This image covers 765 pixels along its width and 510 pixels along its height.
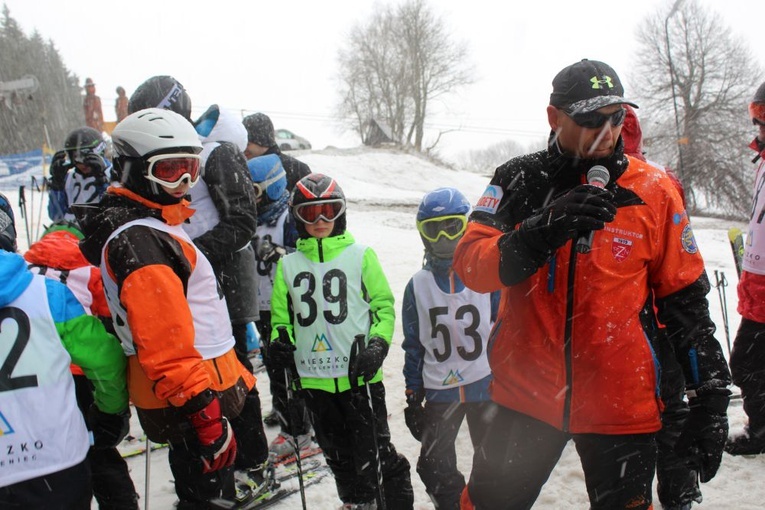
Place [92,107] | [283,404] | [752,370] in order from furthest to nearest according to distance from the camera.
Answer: [92,107] → [283,404] → [752,370]

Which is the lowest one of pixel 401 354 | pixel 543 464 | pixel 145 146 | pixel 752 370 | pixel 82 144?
pixel 401 354

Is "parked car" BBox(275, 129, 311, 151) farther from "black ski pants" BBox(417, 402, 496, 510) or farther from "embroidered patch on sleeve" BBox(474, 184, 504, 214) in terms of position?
"embroidered patch on sleeve" BBox(474, 184, 504, 214)

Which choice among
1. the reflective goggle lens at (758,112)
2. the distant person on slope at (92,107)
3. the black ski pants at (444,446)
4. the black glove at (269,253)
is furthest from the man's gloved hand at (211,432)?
the distant person on slope at (92,107)

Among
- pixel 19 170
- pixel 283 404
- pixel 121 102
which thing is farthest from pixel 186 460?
pixel 19 170

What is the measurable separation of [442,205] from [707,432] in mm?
1964

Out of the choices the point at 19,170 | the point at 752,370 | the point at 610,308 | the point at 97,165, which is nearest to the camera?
Result: the point at 610,308

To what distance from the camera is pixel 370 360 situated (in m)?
3.24

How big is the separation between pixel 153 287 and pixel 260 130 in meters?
3.13

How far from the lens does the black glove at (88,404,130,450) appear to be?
276cm

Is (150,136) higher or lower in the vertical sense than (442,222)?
higher

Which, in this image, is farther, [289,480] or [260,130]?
[260,130]

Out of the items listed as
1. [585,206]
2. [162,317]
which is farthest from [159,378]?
[585,206]

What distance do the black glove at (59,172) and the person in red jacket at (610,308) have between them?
537 cm

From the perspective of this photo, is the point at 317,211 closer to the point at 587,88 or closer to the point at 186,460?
the point at 186,460
